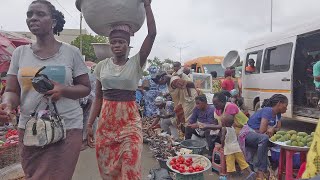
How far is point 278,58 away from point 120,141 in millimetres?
6276

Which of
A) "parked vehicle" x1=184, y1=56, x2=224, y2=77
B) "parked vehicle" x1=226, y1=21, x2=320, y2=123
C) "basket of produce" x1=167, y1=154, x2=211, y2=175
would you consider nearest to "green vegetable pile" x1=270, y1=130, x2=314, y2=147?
"basket of produce" x1=167, y1=154, x2=211, y2=175

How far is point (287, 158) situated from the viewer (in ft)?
12.5

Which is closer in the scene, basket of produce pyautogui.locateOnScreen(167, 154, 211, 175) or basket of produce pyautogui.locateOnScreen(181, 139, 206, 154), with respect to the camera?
basket of produce pyautogui.locateOnScreen(167, 154, 211, 175)

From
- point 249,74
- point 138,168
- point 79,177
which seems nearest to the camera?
point 138,168

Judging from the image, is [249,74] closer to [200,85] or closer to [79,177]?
[200,85]

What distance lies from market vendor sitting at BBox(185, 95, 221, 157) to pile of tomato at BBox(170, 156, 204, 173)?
955 mm

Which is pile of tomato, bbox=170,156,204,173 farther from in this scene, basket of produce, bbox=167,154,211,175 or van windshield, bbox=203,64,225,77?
van windshield, bbox=203,64,225,77

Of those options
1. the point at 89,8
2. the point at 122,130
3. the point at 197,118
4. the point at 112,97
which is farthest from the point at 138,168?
the point at 197,118

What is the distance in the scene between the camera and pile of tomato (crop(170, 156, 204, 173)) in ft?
13.5

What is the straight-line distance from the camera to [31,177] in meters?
2.25

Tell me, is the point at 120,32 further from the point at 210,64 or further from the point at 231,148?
the point at 210,64

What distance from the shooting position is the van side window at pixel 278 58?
298 inches

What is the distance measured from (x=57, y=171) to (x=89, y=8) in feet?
4.34

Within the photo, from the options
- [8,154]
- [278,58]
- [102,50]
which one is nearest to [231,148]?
[8,154]
